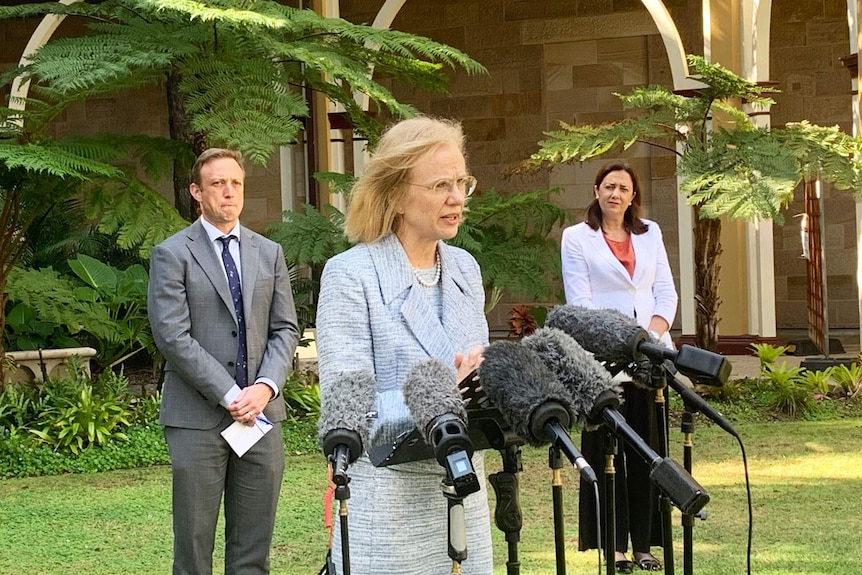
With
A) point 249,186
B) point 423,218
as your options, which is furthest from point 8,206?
point 249,186

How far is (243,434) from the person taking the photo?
475 centimetres

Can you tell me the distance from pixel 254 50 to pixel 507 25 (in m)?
10.5

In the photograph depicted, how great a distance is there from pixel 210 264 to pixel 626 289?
81.4 inches

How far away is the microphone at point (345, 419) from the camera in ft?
8.34

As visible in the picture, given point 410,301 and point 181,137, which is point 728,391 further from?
point 410,301

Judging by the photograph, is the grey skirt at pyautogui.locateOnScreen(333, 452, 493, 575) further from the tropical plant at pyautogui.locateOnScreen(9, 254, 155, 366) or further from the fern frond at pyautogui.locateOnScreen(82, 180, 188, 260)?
the tropical plant at pyautogui.locateOnScreen(9, 254, 155, 366)

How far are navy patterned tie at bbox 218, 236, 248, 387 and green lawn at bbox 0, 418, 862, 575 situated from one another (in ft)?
5.42

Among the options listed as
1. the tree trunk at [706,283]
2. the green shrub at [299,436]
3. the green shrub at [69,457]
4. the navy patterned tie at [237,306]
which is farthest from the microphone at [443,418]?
the tree trunk at [706,283]

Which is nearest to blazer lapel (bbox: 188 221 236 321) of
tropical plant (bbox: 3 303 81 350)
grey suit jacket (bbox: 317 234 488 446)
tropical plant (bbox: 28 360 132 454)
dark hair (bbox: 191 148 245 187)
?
dark hair (bbox: 191 148 245 187)

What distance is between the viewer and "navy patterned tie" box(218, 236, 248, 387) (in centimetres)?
490

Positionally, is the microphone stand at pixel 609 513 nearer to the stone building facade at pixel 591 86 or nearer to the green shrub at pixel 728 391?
the green shrub at pixel 728 391

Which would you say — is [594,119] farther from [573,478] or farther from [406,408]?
[406,408]

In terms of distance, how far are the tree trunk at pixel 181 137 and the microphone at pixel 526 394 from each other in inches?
271

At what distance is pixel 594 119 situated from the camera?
1822 cm
